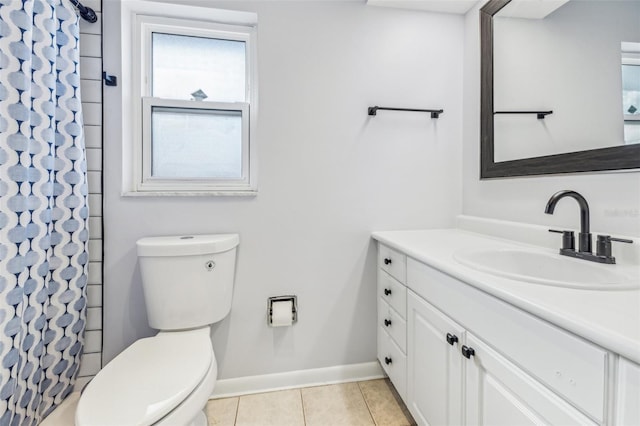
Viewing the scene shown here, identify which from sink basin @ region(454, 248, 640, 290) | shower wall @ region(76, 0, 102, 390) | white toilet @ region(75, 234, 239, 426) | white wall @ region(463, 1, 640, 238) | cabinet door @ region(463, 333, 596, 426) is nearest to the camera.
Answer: cabinet door @ region(463, 333, 596, 426)

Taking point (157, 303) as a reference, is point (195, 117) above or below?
above

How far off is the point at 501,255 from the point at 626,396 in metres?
0.69

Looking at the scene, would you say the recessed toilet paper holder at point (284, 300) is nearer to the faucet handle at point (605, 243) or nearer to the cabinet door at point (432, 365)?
the cabinet door at point (432, 365)

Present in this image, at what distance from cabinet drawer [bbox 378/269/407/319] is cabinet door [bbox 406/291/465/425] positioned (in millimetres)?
52

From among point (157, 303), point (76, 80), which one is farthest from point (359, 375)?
point (76, 80)

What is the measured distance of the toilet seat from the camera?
30.4 inches

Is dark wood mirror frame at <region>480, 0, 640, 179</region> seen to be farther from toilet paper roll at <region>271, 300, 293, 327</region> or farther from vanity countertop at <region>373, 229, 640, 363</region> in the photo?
toilet paper roll at <region>271, 300, 293, 327</region>

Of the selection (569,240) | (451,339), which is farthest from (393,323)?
(569,240)

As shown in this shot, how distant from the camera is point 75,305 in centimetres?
126

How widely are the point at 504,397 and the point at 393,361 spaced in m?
0.69

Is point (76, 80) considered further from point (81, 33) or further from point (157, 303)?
point (157, 303)

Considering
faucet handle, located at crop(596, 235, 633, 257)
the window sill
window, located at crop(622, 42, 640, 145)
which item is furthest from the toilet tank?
window, located at crop(622, 42, 640, 145)

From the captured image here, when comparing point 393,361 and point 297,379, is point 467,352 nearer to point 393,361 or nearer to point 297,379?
point 393,361

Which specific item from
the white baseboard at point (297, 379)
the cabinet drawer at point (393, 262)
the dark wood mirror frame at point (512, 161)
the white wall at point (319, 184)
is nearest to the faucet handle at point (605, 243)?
the dark wood mirror frame at point (512, 161)
